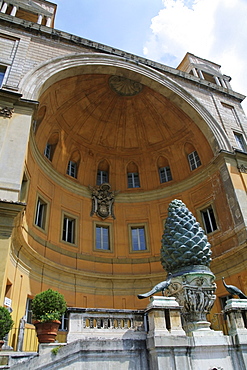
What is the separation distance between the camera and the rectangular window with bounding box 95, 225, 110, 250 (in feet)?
60.6

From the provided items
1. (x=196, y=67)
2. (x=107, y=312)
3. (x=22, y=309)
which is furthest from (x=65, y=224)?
(x=196, y=67)

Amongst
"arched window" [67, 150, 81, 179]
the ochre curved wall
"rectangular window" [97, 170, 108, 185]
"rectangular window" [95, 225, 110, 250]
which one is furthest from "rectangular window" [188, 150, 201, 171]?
"arched window" [67, 150, 81, 179]

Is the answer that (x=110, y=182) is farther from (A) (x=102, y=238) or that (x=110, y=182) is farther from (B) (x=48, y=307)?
(B) (x=48, y=307)

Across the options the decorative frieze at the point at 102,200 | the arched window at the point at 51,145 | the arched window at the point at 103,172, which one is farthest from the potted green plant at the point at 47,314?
the arched window at the point at 103,172

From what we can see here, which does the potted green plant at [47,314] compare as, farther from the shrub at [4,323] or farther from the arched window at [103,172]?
the arched window at [103,172]

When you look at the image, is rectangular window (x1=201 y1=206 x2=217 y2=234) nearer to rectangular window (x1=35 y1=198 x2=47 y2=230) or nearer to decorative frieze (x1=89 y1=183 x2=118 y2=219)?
decorative frieze (x1=89 y1=183 x2=118 y2=219)

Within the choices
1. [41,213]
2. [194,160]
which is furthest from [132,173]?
[41,213]

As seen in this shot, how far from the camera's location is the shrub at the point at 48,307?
25.0 ft

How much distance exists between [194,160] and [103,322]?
46.7ft

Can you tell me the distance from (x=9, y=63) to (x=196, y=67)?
16.9 metres

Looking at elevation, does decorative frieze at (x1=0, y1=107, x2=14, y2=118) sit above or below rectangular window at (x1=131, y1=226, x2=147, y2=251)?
above

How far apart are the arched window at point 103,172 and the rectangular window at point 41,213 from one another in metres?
4.83

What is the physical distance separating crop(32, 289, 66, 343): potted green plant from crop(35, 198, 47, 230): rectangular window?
8492mm

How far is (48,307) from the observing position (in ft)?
25.5
